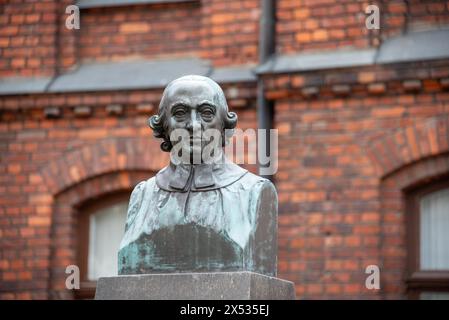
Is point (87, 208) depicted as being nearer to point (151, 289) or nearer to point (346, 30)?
point (346, 30)

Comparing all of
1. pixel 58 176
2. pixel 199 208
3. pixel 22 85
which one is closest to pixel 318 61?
pixel 58 176

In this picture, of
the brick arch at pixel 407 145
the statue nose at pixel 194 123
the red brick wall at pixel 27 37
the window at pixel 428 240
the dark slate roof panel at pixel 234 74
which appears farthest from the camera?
the red brick wall at pixel 27 37

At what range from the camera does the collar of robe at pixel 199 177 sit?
7.91m

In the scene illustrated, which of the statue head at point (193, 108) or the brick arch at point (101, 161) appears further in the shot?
the brick arch at point (101, 161)

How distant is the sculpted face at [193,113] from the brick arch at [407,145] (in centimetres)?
481

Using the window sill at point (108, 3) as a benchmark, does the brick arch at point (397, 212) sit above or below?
below

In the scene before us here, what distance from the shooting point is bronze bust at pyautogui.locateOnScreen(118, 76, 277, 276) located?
25.2 ft

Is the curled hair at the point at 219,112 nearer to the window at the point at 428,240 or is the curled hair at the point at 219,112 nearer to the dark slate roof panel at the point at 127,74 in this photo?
the window at the point at 428,240

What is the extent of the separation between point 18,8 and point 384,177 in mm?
4384

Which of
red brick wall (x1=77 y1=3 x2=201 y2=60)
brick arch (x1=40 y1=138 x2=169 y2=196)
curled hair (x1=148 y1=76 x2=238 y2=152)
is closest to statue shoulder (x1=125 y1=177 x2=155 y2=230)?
curled hair (x1=148 y1=76 x2=238 y2=152)

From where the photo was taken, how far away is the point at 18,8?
1423 centimetres

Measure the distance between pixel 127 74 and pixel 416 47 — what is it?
302 centimetres

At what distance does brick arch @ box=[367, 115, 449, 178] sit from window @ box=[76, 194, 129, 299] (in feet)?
9.16

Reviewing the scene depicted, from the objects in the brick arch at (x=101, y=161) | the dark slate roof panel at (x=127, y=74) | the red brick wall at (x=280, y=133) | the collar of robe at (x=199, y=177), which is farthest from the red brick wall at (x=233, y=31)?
the collar of robe at (x=199, y=177)
